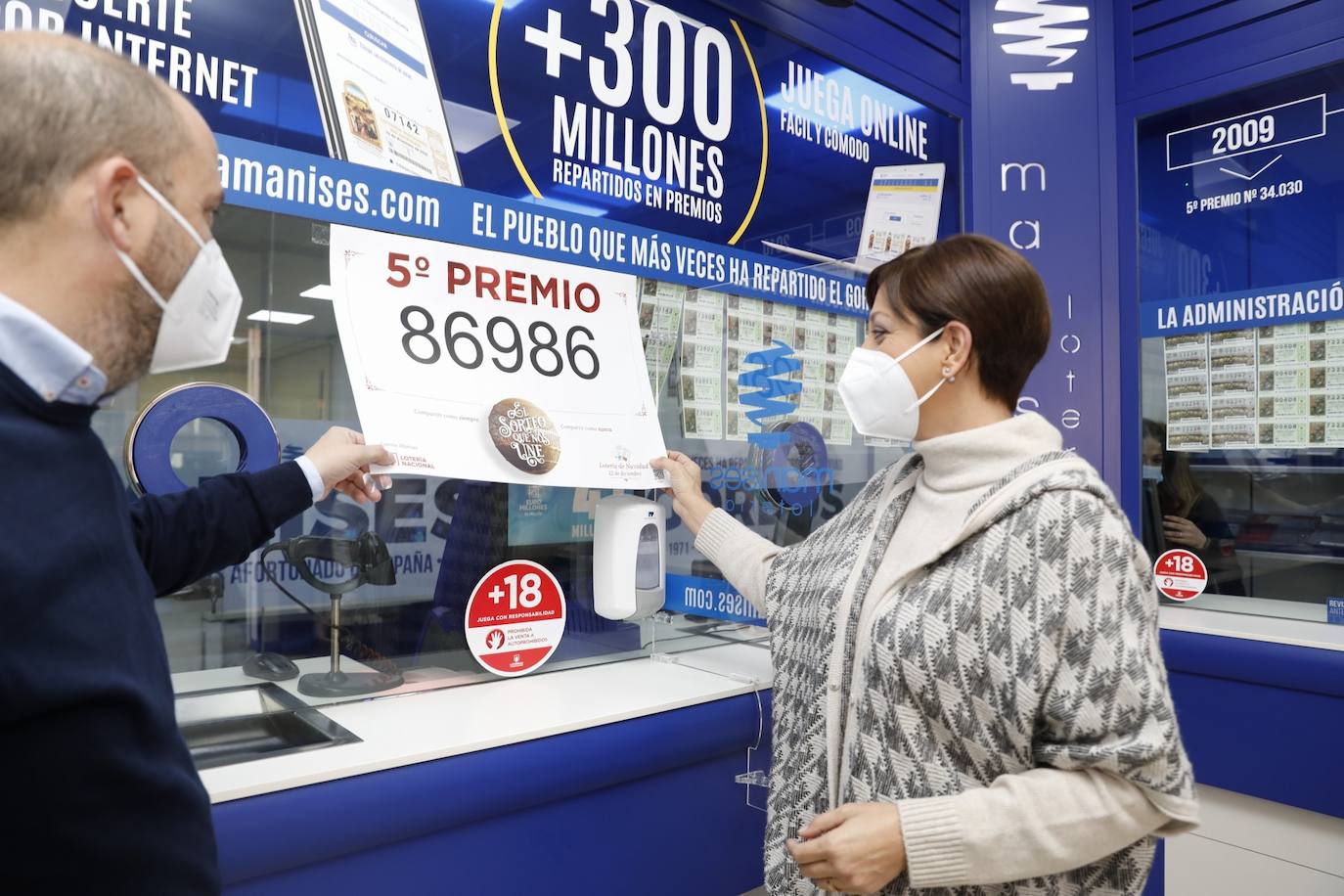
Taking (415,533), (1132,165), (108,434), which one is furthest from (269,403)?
(1132,165)

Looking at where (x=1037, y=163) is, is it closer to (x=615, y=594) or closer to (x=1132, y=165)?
(x=1132, y=165)

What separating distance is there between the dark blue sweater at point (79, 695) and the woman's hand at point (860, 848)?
71 cm

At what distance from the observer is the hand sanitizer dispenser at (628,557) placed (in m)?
2.03

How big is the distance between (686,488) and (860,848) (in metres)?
1.00

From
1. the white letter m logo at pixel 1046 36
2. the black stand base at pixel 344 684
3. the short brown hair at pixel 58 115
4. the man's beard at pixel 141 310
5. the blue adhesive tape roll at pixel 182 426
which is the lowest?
the black stand base at pixel 344 684

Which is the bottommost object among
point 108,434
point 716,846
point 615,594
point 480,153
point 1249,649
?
point 716,846

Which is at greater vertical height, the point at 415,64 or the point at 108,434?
the point at 415,64

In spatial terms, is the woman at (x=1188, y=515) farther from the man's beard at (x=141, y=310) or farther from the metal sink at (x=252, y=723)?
the man's beard at (x=141, y=310)

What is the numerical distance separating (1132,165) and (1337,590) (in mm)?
1666

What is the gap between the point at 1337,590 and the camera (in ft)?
9.38

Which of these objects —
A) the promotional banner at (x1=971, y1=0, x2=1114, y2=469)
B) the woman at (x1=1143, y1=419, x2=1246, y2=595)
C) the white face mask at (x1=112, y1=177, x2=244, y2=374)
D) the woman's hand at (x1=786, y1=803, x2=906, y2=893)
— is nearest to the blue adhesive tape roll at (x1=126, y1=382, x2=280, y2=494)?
the white face mask at (x1=112, y1=177, x2=244, y2=374)

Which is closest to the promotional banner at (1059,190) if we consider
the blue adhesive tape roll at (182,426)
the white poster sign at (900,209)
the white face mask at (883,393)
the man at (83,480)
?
the white poster sign at (900,209)

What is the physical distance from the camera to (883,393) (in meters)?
1.39

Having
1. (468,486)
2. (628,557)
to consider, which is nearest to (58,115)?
(468,486)
